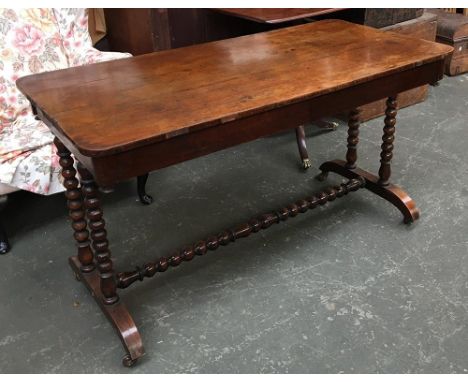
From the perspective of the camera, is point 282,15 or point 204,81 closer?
point 204,81

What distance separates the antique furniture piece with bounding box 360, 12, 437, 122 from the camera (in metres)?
3.07

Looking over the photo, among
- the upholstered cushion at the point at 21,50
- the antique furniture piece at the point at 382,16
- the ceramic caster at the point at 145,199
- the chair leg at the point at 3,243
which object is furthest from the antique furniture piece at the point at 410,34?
the chair leg at the point at 3,243

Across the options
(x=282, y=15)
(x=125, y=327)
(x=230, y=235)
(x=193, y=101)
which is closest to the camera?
(x=193, y=101)

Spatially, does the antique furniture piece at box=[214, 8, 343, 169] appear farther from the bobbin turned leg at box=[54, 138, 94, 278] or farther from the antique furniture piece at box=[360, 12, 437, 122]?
the bobbin turned leg at box=[54, 138, 94, 278]

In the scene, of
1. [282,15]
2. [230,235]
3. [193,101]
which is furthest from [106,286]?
[282,15]

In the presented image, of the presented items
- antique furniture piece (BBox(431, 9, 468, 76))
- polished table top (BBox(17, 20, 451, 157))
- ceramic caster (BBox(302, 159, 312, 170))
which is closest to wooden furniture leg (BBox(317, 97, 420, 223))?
ceramic caster (BBox(302, 159, 312, 170))

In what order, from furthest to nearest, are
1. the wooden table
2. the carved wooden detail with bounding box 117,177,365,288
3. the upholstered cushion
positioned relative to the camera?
the upholstered cushion < the carved wooden detail with bounding box 117,177,365,288 < the wooden table

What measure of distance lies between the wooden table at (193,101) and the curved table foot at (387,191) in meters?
0.02

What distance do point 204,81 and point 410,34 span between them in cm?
193

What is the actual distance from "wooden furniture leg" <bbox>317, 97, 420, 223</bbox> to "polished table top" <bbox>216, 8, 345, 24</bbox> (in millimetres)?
569

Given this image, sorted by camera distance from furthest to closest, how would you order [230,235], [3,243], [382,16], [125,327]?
[382,16], [3,243], [230,235], [125,327]

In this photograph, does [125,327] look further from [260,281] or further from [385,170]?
[385,170]

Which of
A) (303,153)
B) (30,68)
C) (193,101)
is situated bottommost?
(303,153)

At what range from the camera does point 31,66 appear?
2379mm
